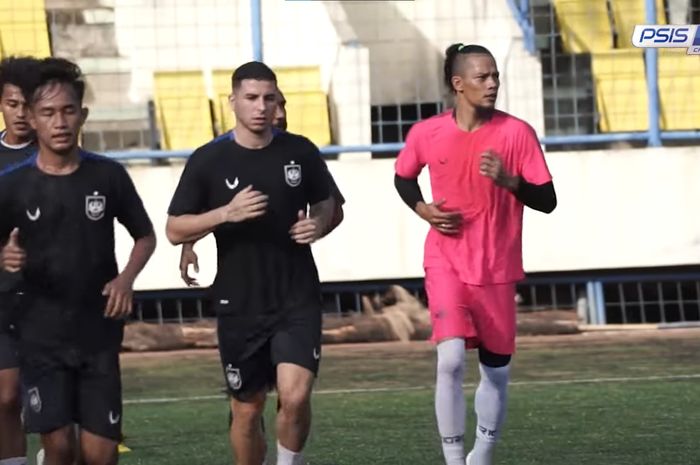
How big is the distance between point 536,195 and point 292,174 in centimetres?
129

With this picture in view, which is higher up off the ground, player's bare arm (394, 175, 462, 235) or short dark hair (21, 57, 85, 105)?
short dark hair (21, 57, 85, 105)

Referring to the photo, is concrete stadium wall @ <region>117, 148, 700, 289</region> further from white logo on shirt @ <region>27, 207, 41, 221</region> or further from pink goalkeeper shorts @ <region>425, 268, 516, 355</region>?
white logo on shirt @ <region>27, 207, 41, 221</region>

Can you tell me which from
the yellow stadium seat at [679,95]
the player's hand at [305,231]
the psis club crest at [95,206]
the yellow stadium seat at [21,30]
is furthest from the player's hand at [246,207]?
the yellow stadium seat at [679,95]

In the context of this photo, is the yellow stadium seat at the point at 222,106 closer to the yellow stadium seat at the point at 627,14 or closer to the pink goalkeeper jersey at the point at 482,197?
the yellow stadium seat at the point at 627,14

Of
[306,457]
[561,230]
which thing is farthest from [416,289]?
[306,457]

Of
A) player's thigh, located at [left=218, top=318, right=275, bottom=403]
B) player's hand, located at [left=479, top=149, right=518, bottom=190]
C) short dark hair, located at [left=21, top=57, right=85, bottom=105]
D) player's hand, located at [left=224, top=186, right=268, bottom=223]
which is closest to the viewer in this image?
short dark hair, located at [left=21, top=57, right=85, bottom=105]

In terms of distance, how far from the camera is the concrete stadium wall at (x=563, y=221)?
1744 cm

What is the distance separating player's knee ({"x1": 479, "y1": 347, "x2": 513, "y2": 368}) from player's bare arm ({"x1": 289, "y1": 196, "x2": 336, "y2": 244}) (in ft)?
3.94

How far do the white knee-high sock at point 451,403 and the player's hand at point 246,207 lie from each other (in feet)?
4.76

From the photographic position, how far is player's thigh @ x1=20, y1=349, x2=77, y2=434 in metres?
8.02

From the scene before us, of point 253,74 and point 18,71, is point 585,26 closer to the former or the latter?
point 253,74

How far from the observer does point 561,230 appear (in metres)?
17.6

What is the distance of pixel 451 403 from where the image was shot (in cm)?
945

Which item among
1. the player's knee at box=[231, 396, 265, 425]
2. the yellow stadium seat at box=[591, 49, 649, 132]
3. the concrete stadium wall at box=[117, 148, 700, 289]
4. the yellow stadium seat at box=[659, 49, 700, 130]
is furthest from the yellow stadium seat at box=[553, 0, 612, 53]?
the player's knee at box=[231, 396, 265, 425]
